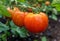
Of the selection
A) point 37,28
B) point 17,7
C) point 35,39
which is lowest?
point 35,39

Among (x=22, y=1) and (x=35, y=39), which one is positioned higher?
(x=22, y=1)

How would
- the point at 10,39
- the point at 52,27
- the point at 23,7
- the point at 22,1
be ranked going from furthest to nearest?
1. the point at 52,27
2. the point at 10,39
3. the point at 23,7
4. the point at 22,1

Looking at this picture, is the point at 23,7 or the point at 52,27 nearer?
the point at 23,7

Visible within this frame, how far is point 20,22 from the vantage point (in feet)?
3.27

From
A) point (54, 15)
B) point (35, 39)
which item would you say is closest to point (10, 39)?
point (35, 39)

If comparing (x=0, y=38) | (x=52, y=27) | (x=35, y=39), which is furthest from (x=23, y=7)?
(x=52, y=27)

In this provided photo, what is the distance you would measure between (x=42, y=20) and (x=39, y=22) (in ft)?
0.06

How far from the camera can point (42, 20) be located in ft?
3.25

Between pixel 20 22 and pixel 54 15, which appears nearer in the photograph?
pixel 20 22

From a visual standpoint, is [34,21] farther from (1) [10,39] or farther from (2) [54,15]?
(2) [54,15]

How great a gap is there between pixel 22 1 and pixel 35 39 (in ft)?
1.43

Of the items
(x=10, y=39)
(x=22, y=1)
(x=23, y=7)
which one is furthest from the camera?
(x=10, y=39)

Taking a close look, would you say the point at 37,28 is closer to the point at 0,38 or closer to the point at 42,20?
the point at 42,20

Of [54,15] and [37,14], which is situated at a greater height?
[37,14]
